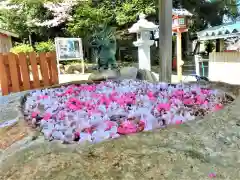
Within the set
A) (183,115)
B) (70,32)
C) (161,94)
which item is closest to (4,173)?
(183,115)

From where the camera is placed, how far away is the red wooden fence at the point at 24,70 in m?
4.77

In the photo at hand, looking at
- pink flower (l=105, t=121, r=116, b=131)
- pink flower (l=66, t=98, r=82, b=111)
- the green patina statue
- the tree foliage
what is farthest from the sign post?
pink flower (l=105, t=121, r=116, b=131)

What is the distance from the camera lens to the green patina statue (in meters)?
4.21

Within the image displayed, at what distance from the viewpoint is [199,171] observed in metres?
0.94

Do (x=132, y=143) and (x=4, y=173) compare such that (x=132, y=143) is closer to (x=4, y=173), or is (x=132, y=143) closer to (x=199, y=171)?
(x=199, y=171)

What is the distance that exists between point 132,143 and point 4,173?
1.55 feet

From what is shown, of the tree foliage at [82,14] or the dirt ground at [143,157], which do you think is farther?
the tree foliage at [82,14]

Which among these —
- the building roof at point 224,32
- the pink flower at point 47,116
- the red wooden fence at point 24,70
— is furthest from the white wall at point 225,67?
the pink flower at point 47,116

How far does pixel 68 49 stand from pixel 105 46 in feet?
21.8

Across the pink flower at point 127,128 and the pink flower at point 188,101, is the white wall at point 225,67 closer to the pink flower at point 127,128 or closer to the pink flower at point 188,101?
the pink flower at point 188,101

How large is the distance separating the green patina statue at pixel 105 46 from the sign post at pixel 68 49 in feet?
20.2

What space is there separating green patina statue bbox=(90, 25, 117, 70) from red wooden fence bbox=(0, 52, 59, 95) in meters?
1.09

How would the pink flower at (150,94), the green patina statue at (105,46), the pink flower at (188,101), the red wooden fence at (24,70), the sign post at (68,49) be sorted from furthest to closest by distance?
1. the sign post at (68,49)
2. the red wooden fence at (24,70)
3. the green patina statue at (105,46)
4. the pink flower at (150,94)
5. the pink flower at (188,101)

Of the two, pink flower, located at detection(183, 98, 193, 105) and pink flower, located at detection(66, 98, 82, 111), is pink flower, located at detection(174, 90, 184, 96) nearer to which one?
pink flower, located at detection(183, 98, 193, 105)
